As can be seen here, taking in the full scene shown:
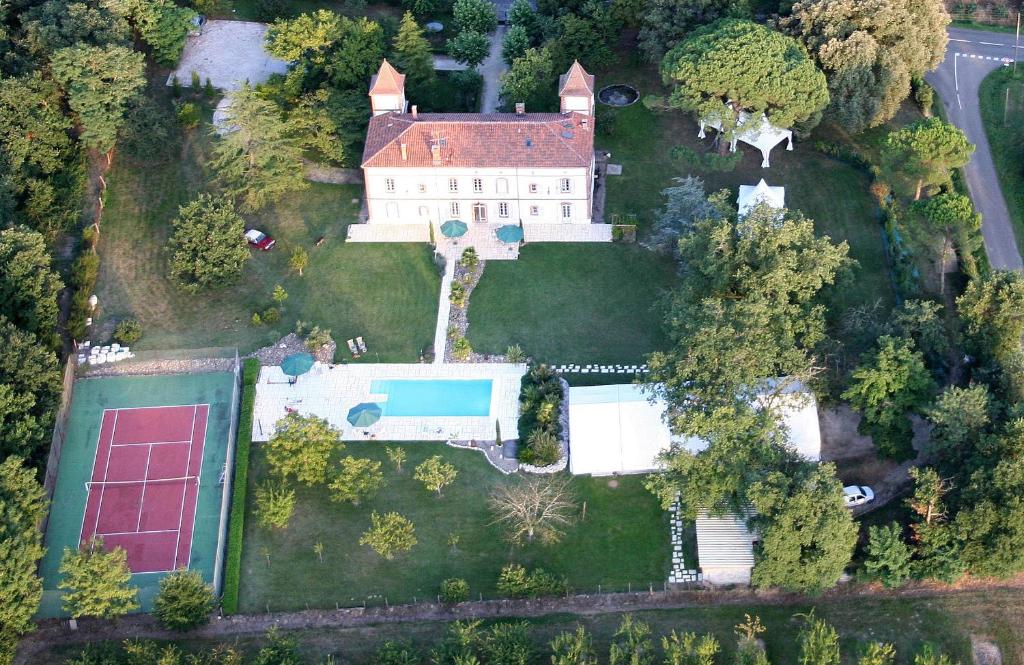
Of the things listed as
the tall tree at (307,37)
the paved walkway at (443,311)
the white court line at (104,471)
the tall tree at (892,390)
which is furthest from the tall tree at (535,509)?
the tall tree at (307,37)

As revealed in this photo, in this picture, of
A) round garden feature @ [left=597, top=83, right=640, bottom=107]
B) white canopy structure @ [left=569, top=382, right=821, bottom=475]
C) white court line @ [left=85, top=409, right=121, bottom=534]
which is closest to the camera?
white canopy structure @ [left=569, top=382, right=821, bottom=475]

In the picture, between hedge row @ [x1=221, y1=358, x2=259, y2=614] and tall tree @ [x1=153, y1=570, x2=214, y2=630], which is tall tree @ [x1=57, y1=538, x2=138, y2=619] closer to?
tall tree @ [x1=153, y1=570, x2=214, y2=630]

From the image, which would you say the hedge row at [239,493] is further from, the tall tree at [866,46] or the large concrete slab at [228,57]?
the tall tree at [866,46]

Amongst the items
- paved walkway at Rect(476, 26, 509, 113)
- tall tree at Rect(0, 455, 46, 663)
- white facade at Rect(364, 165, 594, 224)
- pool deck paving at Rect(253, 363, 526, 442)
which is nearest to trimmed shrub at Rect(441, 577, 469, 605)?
pool deck paving at Rect(253, 363, 526, 442)

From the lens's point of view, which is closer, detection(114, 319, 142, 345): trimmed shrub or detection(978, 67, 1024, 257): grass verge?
detection(114, 319, 142, 345): trimmed shrub

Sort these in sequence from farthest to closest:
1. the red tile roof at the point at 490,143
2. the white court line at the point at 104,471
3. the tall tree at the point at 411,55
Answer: the tall tree at the point at 411,55 → the red tile roof at the point at 490,143 → the white court line at the point at 104,471

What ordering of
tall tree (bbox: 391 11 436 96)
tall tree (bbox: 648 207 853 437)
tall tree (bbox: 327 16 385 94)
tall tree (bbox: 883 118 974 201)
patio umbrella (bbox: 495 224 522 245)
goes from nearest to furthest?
tall tree (bbox: 648 207 853 437)
tall tree (bbox: 883 118 974 201)
patio umbrella (bbox: 495 224 522 245)
tall tree (bbox: 327 16 385 94)
tall tree (bbox: 391 11 436 96)
